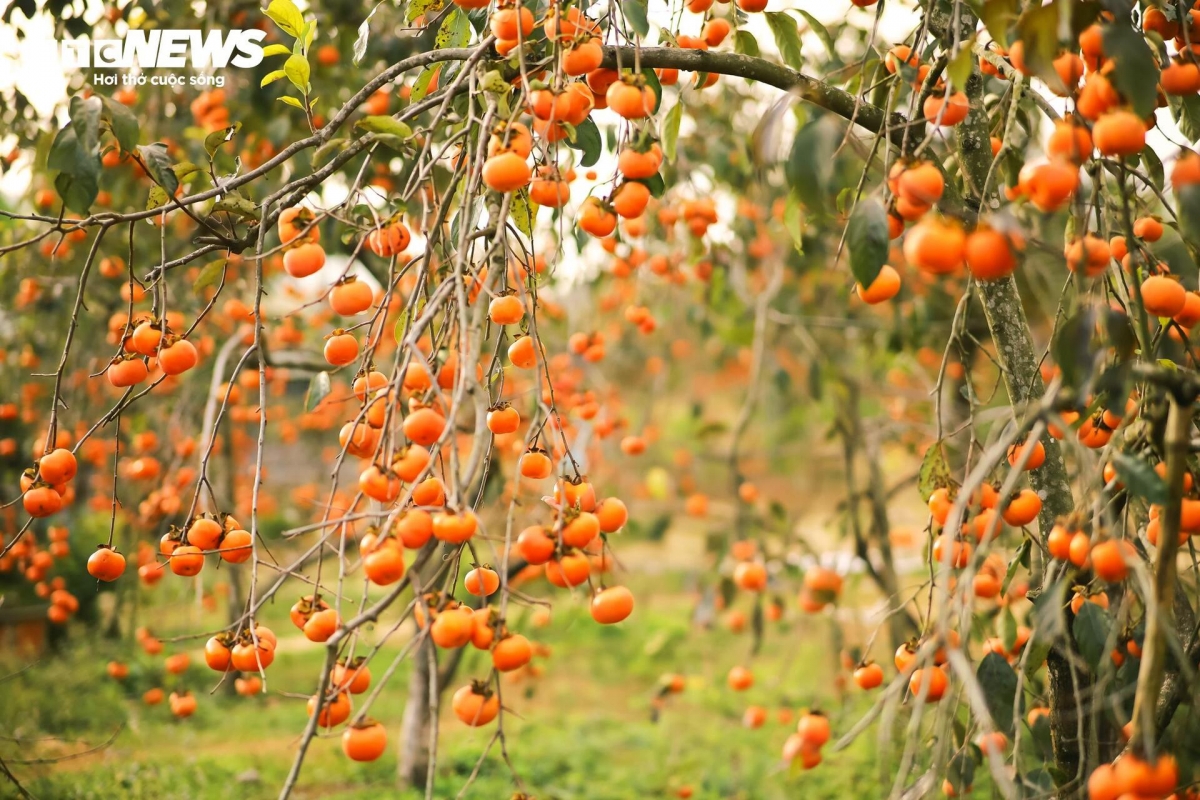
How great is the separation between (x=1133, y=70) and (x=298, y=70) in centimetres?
105

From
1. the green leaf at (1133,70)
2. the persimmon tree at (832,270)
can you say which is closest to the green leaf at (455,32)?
the persimmon tree at (832,270)

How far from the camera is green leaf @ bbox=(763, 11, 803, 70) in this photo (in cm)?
146

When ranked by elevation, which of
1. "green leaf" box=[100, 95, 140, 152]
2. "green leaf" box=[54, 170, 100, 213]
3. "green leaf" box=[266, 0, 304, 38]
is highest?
"green leaf" box=[266, 0, 304, 38]

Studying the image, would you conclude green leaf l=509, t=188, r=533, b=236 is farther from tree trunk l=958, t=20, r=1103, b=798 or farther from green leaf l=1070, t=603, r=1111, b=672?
green leaf l=1070, t=603, r=1111, b=672

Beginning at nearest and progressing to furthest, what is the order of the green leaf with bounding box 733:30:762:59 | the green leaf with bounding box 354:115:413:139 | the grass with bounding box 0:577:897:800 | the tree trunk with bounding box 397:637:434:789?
the green leaf with bounding box 354:115:413:139
the green leaf with bounding box 733:30:762:59
the grass with bounding box 0:577:897:800
the tree trunk with bounding box 397:637:434:789

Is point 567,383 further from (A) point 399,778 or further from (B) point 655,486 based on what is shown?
(B) point 655,486

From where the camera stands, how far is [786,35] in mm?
1478

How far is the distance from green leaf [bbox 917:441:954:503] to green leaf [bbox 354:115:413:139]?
853 mm

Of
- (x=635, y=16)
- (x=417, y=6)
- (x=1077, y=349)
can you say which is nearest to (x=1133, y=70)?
(x=1077, y=349)

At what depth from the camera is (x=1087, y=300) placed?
3.10 ft

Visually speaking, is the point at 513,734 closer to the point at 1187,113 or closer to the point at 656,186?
the point at 656,186

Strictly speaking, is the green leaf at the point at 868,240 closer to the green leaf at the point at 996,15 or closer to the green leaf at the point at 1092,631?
the green leaf at the point at 996,15

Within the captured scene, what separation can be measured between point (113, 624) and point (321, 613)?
3312 millimetres

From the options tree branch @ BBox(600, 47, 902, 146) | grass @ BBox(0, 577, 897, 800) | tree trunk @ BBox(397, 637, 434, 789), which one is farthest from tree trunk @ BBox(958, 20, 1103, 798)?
tree trunk @ BBox(397, 637, 434, 789)
